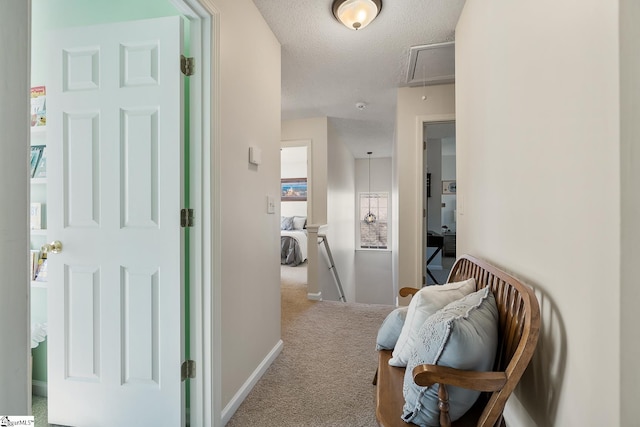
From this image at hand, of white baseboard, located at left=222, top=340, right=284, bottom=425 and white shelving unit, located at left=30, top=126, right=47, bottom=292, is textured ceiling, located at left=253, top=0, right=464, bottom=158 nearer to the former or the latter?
white shelving unit, located at left=30, top=126, right=47, bottom=292

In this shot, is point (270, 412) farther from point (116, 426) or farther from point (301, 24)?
point (301, 24)

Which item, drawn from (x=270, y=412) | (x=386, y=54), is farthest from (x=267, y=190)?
(x=386, y=54)

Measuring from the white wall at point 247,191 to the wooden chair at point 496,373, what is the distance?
2.87 feet

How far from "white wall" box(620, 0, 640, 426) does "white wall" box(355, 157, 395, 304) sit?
6.69 meters

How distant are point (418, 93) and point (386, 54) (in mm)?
789

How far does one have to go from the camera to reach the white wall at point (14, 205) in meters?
0.66

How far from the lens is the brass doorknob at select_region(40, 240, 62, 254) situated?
1.43 metres

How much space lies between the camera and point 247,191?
1.79 meters

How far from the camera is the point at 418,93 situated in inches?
119

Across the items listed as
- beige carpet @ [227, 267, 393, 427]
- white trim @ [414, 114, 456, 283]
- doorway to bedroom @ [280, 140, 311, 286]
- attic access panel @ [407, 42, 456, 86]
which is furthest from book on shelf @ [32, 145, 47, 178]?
doorway to bedroom @ [280, 140, 311, 286]

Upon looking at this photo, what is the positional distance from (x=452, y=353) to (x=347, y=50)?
2.29 metres

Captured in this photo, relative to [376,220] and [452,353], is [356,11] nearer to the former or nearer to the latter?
[452,353]

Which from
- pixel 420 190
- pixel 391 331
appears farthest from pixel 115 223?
pixel 420 190

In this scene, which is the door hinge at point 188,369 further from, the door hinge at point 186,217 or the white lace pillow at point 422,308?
the white lace pillow at point 422,308
